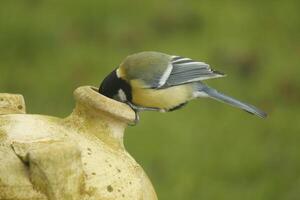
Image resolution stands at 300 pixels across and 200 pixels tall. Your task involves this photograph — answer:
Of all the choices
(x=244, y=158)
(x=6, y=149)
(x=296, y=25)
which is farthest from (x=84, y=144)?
(x=296, y=25)

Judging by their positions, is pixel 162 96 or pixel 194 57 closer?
pixel 162 96

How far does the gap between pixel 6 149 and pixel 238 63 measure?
3.23 metres

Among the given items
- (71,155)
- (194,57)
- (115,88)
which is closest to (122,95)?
(115,88)

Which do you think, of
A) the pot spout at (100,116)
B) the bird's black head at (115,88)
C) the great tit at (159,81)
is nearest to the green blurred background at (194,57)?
the great tit at (159,81)

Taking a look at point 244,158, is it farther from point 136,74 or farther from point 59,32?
point 136,74

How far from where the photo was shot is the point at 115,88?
2.43m

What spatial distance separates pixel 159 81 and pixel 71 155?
1107 mm

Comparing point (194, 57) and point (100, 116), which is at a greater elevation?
point (100, 116)

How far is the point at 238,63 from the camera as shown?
16.1ft

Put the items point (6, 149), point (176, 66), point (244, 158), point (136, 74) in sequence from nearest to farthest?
point (6, 149) < point (136, 74) < point (176, 66) < point (244, 158)

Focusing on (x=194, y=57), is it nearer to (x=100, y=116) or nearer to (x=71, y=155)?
(x=100, y=116)

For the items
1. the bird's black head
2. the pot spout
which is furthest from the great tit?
the pot spout

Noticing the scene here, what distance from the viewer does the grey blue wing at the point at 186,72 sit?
9.39 ft

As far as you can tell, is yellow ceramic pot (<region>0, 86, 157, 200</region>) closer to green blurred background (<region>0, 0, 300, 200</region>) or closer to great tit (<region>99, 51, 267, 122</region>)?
great tit (<region>99, 51, 267, 122</region>)
